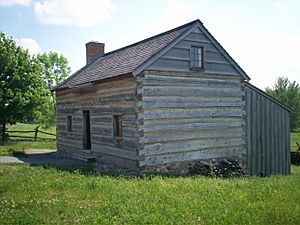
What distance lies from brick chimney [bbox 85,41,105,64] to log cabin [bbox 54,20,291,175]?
15.3 feet

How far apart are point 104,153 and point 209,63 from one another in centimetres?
648

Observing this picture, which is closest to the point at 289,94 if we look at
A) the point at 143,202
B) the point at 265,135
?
the point at 265,135

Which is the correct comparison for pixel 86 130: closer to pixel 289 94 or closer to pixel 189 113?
pixel 189 113

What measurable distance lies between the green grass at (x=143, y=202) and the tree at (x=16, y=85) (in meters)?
14.6

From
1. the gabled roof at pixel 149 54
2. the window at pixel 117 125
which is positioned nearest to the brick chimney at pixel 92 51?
the gabled roof at pixel 149 54

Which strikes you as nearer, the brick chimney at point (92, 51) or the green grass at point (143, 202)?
the green grass at point (143, 202)

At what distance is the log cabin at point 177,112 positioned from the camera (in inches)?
498

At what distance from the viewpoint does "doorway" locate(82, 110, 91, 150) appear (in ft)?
54.5

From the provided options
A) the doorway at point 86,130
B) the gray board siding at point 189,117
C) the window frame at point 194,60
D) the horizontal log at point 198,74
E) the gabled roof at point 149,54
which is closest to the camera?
the gray board siding at point 189,117

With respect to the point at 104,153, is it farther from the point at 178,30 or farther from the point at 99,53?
the point at 99,53

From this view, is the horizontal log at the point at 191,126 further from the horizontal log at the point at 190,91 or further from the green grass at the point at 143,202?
the green grass at the point at 143,202

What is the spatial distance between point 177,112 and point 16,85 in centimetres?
1643

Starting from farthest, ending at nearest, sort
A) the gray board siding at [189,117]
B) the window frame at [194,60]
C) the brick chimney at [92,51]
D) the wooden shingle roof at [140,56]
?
the brick chimney at [92,51] < the window frame at [194,60] < the wooden shingle roof at [140,56] < the gray board siding at [189,117]

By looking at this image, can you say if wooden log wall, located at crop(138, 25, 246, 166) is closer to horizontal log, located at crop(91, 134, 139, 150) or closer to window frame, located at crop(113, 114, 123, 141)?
horizontal log, located at crop(91, 134, 139, 150)
